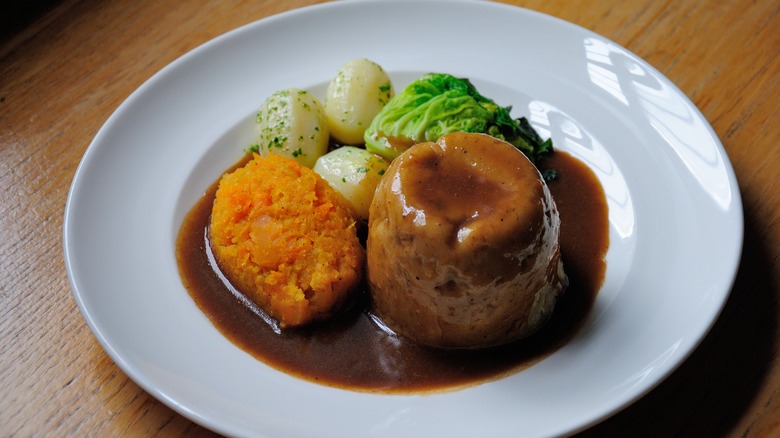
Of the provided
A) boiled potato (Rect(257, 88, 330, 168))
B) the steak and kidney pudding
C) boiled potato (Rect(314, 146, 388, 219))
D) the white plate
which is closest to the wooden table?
the white plate

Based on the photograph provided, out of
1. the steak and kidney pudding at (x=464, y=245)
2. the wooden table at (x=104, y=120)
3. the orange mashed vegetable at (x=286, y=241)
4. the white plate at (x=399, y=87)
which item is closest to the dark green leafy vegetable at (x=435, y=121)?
the white plate at (x=399, y=87)

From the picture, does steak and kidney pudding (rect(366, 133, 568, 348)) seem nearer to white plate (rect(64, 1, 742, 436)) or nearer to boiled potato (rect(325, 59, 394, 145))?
white plate (rect(64, 1, 742, 436))

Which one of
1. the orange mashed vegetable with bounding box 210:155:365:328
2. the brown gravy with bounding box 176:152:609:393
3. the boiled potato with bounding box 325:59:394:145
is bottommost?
the brown gravy with bounding box 176:152:609:393

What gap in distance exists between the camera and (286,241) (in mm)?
2980

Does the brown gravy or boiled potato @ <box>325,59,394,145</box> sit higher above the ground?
boiled potato @ <box>325,59,394,145</box>

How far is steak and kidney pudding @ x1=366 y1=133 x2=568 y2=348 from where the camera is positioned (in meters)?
2.62

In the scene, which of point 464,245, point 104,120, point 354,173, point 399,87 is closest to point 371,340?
point 464,245

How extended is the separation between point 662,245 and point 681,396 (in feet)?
2.25

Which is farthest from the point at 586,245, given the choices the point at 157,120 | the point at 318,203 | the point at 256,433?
the point at 157,120

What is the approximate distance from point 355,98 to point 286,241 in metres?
1.06

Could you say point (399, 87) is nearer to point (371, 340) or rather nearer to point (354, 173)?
point (354, 173)

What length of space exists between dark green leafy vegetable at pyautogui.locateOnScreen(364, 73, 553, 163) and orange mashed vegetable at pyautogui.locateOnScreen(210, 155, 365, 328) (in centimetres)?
52

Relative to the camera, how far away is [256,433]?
7.75ft

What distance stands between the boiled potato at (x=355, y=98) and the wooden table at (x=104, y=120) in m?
1.09
